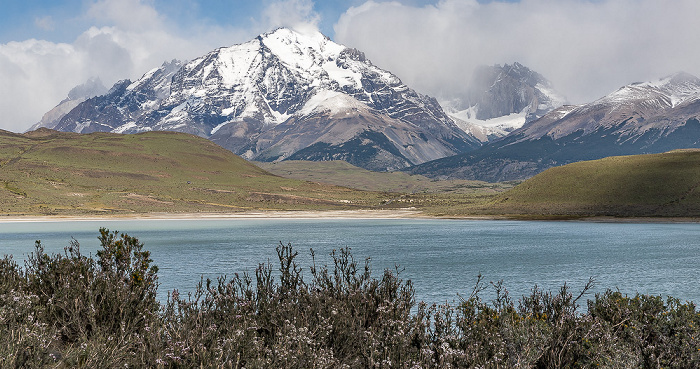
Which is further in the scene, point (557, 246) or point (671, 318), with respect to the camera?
point (557, 246)

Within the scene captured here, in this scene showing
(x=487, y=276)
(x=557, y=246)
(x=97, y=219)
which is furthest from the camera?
(x=97, y=219)

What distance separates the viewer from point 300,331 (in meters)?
12.6

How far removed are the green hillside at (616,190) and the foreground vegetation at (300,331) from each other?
453ft

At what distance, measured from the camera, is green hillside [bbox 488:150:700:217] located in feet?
468

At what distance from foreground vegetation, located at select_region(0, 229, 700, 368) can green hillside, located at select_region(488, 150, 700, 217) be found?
138206 mm

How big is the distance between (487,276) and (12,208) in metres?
145

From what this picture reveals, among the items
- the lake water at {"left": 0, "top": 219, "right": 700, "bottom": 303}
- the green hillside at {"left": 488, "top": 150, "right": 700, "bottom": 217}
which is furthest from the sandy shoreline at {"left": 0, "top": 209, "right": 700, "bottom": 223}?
the lake water at {"left": 0, "top": 219, "right": 700, "bottom": 303}

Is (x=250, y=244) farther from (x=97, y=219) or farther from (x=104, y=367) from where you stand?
(x=97, y=219)

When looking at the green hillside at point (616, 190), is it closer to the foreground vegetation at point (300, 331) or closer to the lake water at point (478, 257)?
the lake water at point (478, 257)

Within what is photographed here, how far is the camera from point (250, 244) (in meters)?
78.9

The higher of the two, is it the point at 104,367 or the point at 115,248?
the point at 115,248

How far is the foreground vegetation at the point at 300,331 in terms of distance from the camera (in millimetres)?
12219

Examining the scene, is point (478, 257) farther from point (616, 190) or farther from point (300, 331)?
point (616, 190)

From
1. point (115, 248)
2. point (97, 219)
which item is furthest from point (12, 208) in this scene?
point (115, 248)
